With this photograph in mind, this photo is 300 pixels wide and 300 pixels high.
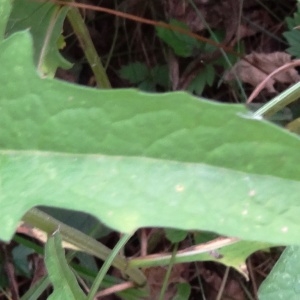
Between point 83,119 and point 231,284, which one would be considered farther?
point 231,284

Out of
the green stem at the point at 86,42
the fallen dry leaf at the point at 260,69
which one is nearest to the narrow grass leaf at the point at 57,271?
the green stem at the point at 86,42

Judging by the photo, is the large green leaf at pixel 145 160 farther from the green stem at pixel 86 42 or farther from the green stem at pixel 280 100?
the green stem at pixel 86 42

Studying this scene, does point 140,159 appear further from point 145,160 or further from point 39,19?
point 39,19

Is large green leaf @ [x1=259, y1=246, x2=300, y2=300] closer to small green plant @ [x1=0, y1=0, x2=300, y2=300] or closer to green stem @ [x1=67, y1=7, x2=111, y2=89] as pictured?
small green plant @ [x1=0, y1=0, x2=300, y2=300]

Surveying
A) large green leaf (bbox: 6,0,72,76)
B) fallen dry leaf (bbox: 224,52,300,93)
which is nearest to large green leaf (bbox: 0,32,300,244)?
large green leaf (bbox: 6,0,72,76)

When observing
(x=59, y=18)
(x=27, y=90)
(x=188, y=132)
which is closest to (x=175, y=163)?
(x=188, y=132)

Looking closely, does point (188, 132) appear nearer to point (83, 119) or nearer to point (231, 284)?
point (83, 119)

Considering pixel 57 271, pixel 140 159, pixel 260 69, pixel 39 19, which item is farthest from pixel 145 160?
pixel 260 69
